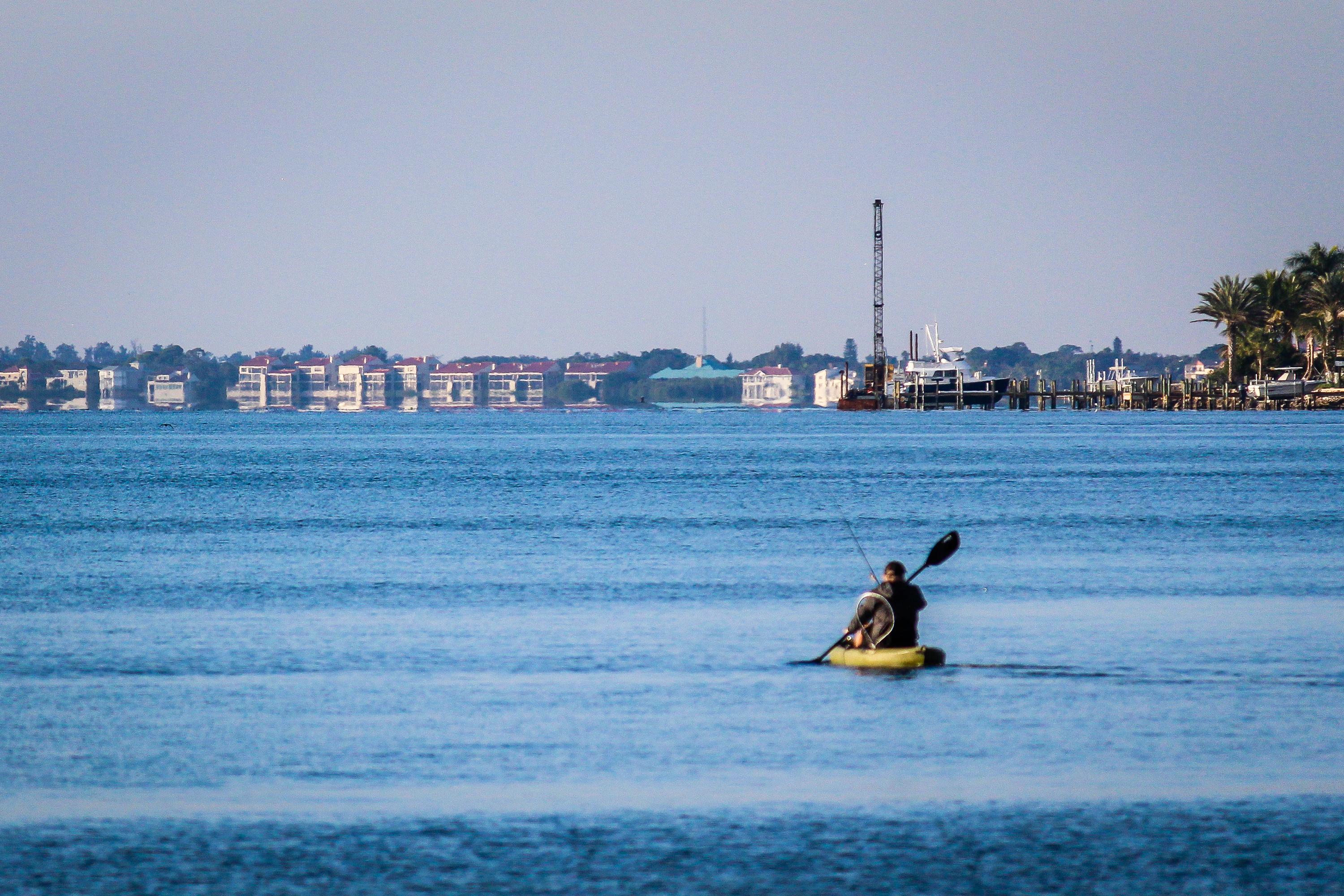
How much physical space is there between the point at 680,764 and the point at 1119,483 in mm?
54998

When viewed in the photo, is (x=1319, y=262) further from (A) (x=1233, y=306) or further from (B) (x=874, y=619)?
(B) (x=874, y=619)

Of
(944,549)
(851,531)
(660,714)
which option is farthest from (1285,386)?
(660,714)

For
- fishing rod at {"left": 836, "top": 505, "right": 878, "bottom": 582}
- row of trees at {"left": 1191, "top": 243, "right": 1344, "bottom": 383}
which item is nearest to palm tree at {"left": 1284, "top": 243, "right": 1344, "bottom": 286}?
row of trees at {"left": 1191, "top": 243, "right": 1344, "bottom": 383}

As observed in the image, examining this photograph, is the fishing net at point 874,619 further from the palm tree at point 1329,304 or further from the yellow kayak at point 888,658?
the palm tree at point 1329,304

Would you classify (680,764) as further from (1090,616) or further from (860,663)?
(1090,616)

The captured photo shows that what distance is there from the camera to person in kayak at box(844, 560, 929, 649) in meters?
22.0

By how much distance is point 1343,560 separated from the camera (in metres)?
36.1

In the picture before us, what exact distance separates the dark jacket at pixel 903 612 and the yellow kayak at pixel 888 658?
0.12m

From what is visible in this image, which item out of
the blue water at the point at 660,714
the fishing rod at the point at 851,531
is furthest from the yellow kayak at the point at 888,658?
the fishing rod at the point at 851,531

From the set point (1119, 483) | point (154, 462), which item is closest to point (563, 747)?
point (1119, 483)

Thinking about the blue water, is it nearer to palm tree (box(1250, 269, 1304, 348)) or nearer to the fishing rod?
the fishing rod

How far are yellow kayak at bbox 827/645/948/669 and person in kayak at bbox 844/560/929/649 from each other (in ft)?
0.34

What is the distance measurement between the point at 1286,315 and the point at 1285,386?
38.5 ft

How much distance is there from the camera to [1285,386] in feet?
584
